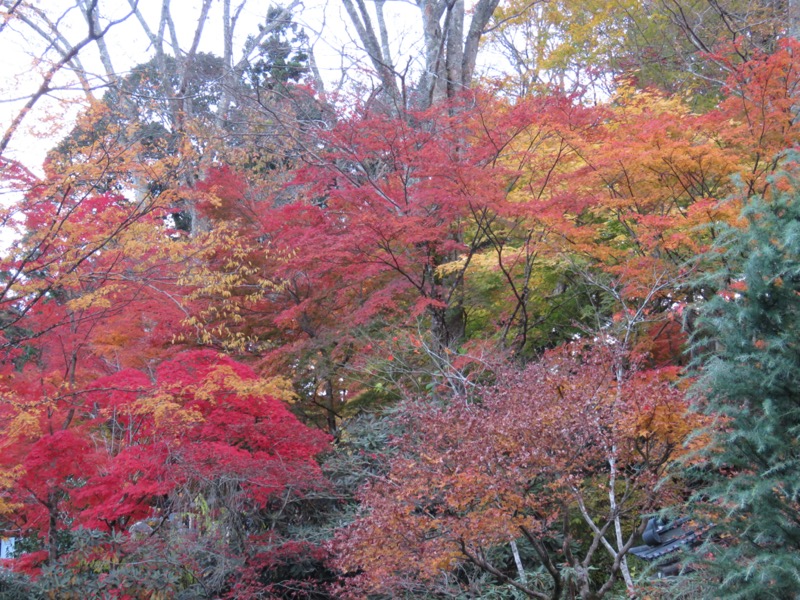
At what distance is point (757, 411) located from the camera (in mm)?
5770

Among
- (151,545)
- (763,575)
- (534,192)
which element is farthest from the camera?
(534,192)

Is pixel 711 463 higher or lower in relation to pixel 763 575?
higher

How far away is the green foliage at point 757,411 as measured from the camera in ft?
17.9

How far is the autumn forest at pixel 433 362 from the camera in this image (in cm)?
578

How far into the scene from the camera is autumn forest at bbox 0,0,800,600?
5.78m

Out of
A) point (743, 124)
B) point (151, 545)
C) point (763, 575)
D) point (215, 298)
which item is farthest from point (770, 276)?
point (215, 298)

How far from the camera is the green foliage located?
5.44 meters

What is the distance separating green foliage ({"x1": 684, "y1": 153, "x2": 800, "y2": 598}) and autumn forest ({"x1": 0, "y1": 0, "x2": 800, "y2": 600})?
24mm

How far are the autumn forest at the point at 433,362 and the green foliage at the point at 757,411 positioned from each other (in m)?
0.02

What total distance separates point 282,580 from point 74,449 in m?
3.01

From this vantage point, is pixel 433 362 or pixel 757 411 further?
pixel 433 362

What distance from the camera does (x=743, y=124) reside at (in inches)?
360

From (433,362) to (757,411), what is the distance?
464 cm

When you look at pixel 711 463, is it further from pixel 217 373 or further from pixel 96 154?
pixel 96 154
